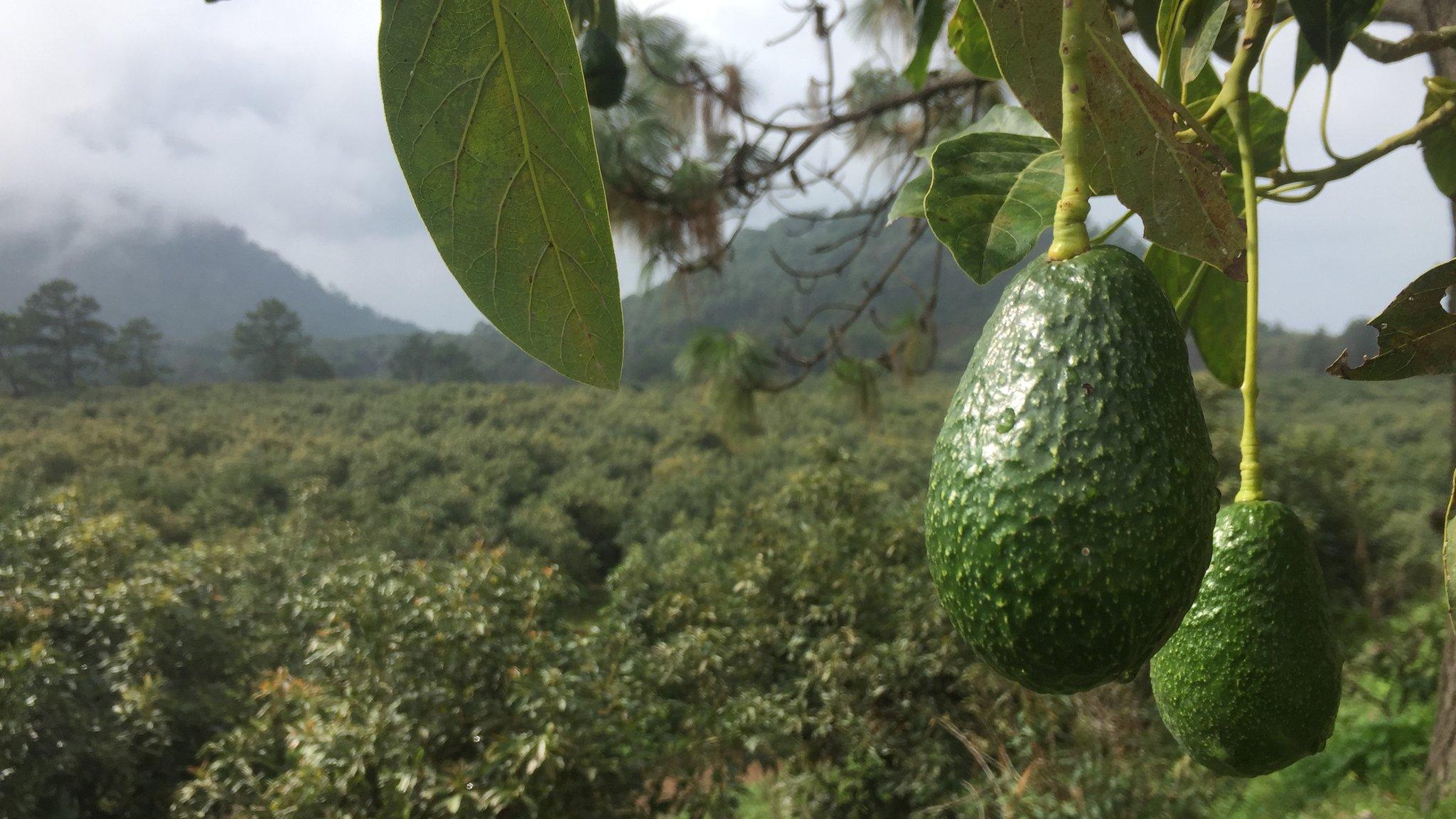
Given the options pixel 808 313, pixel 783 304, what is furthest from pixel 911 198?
pixel 783 304

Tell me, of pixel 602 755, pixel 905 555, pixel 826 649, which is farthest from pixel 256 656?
pixel 905 555

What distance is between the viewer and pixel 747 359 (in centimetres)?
367

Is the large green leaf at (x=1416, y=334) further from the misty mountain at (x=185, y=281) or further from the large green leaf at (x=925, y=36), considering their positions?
the misty mountain at (x=185, y=281)

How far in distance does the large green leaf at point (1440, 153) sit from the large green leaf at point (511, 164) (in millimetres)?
497

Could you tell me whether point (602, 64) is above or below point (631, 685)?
above

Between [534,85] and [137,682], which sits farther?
[137,682]

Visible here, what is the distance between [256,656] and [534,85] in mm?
4797

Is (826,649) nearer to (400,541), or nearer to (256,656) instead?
(256,656)

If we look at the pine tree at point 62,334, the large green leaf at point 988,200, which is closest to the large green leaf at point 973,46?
the large green leaf at point 988,200

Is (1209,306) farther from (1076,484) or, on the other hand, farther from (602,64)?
(602,64)

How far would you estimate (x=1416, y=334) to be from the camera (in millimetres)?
344

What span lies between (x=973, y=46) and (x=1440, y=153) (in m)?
0.30

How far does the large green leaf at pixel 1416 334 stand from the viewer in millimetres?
339

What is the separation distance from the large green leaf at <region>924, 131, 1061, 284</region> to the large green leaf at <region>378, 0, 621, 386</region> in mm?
144
